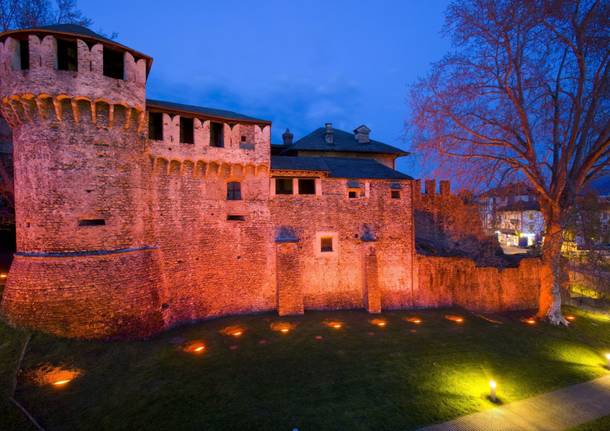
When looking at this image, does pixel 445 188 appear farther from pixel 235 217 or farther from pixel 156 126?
pixel 156 126

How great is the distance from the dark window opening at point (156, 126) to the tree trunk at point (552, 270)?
20.7m

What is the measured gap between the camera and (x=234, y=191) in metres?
16.0

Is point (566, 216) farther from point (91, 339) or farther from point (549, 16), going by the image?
point (91, 339)

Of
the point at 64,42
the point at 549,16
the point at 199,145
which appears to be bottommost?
the point at 199,145

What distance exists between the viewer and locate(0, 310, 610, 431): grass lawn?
300 inches

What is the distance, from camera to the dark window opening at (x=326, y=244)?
678 inches

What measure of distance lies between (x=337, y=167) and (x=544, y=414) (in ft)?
47.0

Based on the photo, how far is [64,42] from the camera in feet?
37.6

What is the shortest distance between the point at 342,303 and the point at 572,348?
10.7m

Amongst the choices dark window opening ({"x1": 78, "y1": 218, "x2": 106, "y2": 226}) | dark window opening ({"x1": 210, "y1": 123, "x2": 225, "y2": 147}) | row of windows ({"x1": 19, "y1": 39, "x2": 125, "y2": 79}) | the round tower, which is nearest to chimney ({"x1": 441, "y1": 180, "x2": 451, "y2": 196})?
dark window opening ({"x1": 210, "y1": 123, "x2": 225, "y2": 147})

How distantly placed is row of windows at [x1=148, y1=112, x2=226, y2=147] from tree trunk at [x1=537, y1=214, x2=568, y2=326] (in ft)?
57.0

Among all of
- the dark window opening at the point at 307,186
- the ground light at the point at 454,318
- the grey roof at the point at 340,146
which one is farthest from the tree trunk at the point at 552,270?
the dark window opening at the point at 307,186

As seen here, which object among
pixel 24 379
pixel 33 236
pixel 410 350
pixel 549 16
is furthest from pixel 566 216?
pixel 33 236

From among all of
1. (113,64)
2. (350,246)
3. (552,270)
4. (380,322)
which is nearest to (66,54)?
(113,64)
